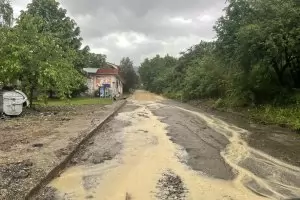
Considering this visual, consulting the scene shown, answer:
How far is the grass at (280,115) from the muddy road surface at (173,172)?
515cm

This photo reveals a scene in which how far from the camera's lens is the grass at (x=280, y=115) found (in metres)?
19.5

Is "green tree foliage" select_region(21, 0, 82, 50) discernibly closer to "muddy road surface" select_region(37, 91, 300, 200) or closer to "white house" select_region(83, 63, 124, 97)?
"white house" select_region(83, 63, 124, 97)

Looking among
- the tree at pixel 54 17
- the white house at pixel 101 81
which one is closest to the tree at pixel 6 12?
the tree at pixel 54 17

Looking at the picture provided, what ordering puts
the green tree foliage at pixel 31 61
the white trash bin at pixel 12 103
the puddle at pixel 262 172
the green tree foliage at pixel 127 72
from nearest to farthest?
the puddle at pixel 262 172
the white trash bin at pixel 12 103
the green tree foliage at pixel 31 61
the green tree foliage at pixel 127 72

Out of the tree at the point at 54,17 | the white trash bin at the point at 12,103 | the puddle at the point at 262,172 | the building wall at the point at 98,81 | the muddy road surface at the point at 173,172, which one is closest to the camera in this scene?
the muddy road surface at the point at 173,172

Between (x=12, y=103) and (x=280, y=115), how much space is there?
14171 mm

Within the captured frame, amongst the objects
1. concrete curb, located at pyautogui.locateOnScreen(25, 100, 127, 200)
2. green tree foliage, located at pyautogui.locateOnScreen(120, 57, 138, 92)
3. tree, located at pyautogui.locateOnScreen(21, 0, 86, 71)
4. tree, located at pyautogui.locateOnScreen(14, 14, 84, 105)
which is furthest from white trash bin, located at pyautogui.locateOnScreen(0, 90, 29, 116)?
green tree foliage, located at pyautogui.locateOnScreen(120, 57, 138, 92)

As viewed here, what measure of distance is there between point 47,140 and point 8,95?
868 centimetres

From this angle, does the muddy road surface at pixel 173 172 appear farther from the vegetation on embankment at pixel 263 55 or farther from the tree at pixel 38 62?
the tree at pixel 38 62

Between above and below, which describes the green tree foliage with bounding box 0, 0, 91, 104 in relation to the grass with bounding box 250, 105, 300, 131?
above

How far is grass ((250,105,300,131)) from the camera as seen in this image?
1948 centimetres

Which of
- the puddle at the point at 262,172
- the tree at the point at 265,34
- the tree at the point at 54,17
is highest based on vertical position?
the tree at the point at 54,17

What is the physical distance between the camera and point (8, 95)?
20.6 meters

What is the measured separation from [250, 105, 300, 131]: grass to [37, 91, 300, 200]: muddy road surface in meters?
5.15
